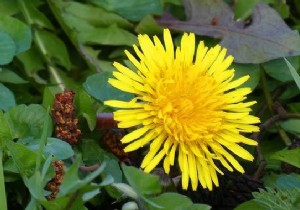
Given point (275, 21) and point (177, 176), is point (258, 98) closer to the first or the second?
point (275, 21)

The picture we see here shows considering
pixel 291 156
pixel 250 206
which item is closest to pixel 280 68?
pixel 291 156

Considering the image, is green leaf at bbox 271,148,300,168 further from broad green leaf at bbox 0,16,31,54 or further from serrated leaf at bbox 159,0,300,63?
broad green leaf at bbox 0,16,31,54

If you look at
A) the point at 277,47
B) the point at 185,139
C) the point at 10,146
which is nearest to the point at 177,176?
the point at 185,139

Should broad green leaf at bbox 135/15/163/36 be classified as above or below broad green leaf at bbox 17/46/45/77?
above

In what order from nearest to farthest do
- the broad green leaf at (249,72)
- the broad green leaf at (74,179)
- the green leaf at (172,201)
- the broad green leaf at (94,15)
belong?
1. the broad green leaf at (74,179)
2. the green leaf at (172,201)
3. the broad green leaf at (249,72)
4. the broad green leaf at (94,15)

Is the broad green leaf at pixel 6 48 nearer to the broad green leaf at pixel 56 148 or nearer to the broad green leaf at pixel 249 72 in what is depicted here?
the broad green leaf at pixel 56 148

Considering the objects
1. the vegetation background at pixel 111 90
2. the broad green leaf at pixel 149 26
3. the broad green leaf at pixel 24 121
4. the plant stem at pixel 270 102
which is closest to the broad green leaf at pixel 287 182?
the vegetation background at pixel 111 90

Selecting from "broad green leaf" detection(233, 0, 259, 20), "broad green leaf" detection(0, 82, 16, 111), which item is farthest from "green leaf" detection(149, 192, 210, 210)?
"broad green leaf" detection(233, 0, 259, 20)
